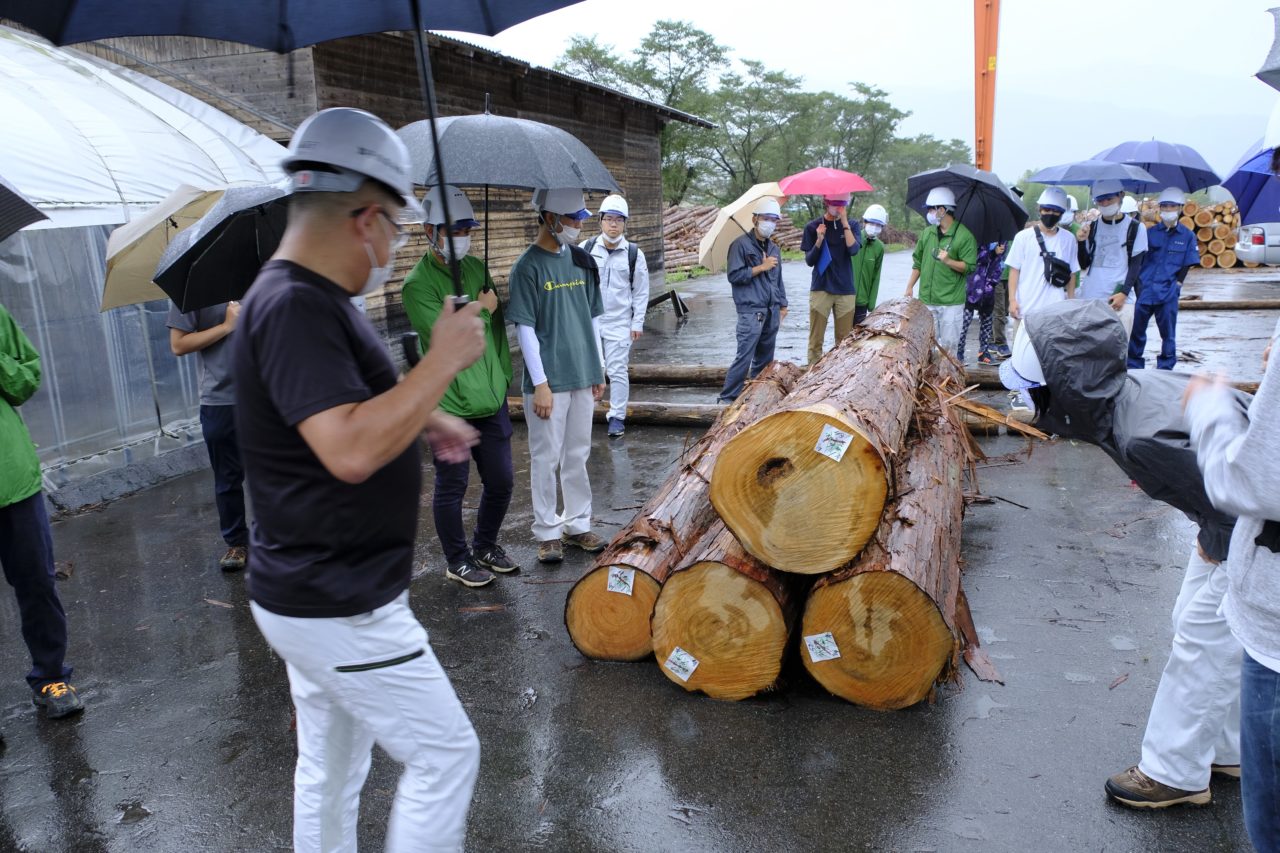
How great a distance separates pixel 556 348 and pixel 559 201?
2.77ft

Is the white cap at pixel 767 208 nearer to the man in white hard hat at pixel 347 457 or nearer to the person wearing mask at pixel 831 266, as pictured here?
the person wearing mask at pixel 831 266

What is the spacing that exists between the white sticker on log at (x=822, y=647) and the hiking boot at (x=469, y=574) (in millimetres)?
2123

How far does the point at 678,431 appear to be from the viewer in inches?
344

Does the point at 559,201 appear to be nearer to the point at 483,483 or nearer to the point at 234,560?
the point at 483,483

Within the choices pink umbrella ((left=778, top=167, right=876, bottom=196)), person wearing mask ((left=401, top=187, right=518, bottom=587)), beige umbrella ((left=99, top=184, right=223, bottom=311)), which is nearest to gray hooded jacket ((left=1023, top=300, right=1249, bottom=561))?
person wearing mask ((left=401, top=187, right=518, bottom=587))

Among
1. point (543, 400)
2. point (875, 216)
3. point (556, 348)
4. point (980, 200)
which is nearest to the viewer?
point (543, 400)

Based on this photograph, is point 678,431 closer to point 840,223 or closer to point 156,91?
point 840,223

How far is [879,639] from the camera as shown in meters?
3.67

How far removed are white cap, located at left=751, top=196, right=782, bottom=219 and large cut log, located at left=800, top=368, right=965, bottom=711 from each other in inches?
208

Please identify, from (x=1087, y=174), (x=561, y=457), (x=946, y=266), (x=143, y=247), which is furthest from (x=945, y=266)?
(x=143, y=247)

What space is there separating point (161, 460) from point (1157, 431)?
7.75 meters

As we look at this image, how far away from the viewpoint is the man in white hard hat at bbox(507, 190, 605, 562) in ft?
17.0

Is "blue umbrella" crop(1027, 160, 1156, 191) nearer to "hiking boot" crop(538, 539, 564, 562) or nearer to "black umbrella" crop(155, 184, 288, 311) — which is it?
"hiking boot" crop(538, 539, 564, 562)

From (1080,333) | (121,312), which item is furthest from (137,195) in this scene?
(1080,333)
